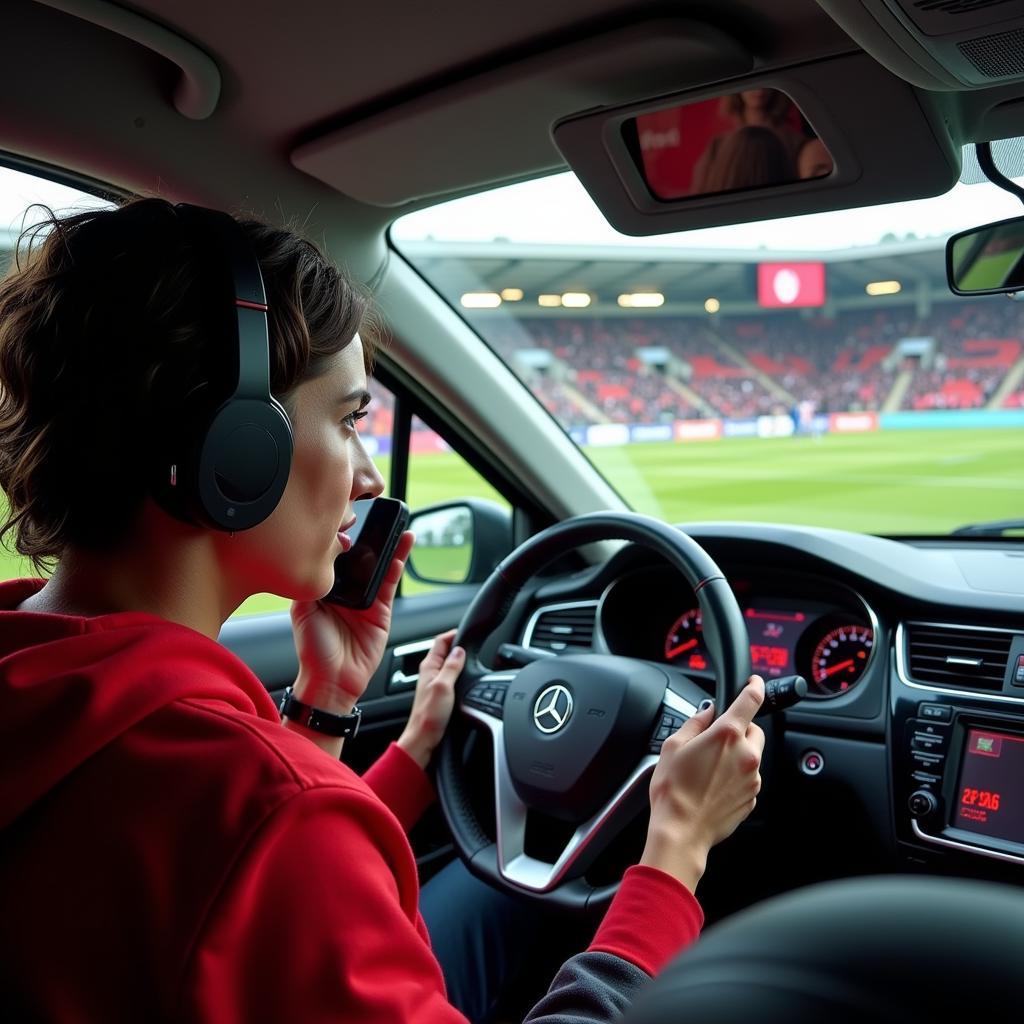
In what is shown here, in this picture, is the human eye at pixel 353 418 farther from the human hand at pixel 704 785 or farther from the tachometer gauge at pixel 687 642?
the tachometer gauge at pixel 687 642

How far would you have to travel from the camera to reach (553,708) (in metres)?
2.04

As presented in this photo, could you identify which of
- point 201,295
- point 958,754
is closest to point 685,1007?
point 201,295

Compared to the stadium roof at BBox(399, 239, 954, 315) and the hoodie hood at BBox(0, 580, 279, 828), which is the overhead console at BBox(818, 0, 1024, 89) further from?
the hoodie hood at BBox(0, 580, 279, 828)

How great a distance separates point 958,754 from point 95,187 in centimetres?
214

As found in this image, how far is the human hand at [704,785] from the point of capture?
1.44 meters

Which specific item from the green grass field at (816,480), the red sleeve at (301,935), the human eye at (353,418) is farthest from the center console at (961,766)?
the red sleeve at (301,935)

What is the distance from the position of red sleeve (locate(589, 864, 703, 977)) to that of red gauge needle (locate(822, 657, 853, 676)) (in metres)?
1.23

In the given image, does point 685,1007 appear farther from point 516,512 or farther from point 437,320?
point 516,512

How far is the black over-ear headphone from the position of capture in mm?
1168

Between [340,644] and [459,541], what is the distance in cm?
145

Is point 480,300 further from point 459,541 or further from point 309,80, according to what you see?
point 309,80

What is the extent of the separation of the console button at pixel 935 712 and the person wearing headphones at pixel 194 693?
0.77m

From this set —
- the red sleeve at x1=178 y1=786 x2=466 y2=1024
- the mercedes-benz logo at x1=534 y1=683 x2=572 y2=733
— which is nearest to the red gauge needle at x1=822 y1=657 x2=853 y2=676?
the mercedes-benz logo at x1=534 y1=683 x2=572 y2=733

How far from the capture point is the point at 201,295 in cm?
120
